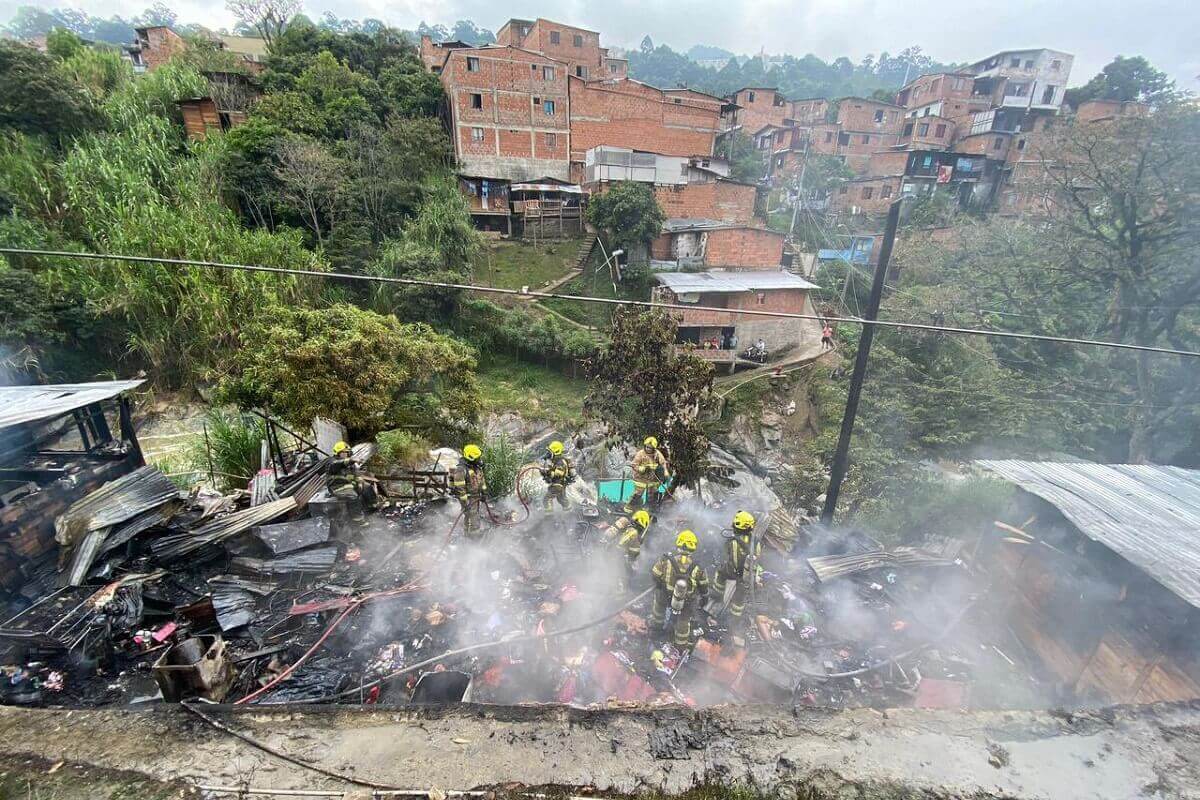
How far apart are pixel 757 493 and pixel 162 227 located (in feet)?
71.8

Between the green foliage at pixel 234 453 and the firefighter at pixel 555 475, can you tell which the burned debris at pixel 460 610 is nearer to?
the firefighter at pixel 555 475

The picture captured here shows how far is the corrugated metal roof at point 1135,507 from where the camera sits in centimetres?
519

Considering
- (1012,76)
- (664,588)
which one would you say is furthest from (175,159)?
(1012,76)

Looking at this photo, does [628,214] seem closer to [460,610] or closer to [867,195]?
[867,195]

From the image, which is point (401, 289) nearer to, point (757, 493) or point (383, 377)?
point (383, 377)

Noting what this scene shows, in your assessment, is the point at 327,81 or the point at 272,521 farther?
the point at 327,81

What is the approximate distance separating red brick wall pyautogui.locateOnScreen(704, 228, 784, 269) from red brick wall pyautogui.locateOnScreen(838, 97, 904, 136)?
23384mm

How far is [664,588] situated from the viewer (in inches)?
253

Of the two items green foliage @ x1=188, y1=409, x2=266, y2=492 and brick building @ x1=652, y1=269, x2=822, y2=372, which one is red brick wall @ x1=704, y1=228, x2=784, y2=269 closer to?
brick building @ x1=652, y1=269, x2=822, y2=372

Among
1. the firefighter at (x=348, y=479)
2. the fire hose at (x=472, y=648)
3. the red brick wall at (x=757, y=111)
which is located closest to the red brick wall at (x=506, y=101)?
the red brick wall at (x=757, y=111)

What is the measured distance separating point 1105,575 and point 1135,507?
43.3 inches

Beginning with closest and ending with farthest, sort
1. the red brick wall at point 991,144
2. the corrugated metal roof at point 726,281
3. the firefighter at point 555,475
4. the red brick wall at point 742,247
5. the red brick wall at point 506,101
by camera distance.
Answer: the firefighter at point 555,475 < the corrugated metal roof at point 726,281 < the red brick wall at point 742,247 < the red brick wall at point 506,101 < the red brick wall at point 991,144

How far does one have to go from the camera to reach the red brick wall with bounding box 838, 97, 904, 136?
40.4 meters

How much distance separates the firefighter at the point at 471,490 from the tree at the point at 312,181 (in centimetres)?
1872
